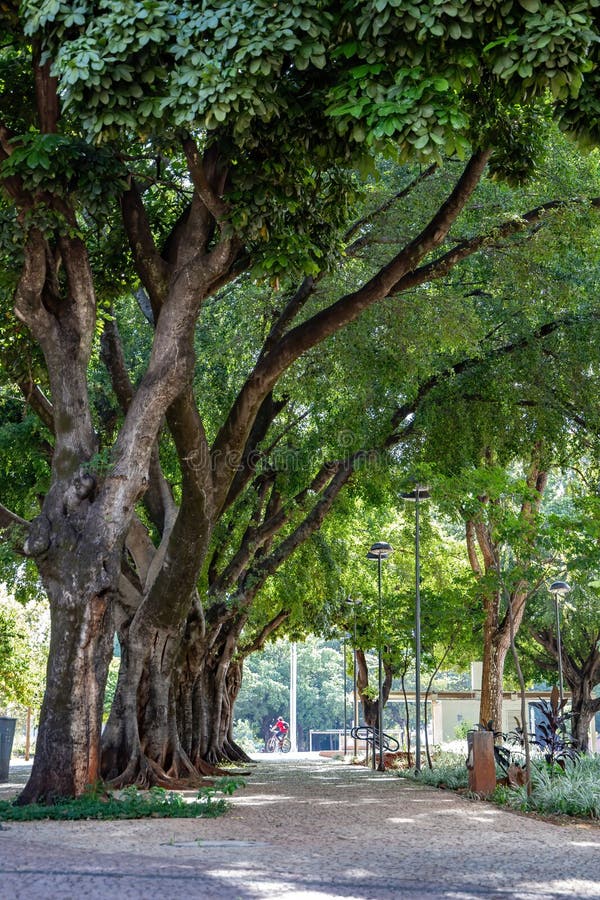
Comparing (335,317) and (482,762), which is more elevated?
(335,317)

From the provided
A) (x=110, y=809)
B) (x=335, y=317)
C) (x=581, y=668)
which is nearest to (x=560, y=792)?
(x=110, y=809)

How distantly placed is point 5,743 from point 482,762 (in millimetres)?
9791

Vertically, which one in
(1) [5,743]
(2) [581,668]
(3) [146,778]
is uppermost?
(2) [581,668]

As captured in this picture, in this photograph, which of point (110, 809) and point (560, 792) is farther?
point (560, 792)

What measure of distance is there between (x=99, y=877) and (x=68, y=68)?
19.5 feet

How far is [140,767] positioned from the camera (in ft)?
41.8

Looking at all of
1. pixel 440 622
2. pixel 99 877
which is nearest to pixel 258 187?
pixel 99 877

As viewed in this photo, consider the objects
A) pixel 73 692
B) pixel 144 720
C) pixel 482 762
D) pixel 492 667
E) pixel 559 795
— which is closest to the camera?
pixel 73 692

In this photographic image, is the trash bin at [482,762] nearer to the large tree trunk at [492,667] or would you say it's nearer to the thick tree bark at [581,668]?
the large tree trunk at [492,667]

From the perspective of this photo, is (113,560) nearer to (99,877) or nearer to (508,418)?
(99,877)

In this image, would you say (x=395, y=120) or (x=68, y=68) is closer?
(x=395, y=120)

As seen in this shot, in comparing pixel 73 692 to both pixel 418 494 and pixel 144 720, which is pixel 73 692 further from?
pixel 418 494

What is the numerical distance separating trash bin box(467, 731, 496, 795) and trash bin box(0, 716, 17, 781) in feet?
31.0

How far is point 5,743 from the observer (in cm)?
1808
